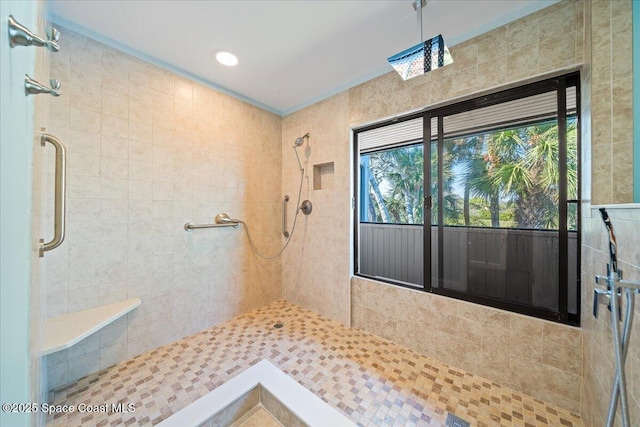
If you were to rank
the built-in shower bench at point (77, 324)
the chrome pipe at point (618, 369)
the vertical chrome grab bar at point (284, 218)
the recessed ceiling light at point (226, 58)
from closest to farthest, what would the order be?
the chrome pipe at point (618, 369)
the built-in shower bench at point (77, 324)
the recessed ceiling light at point (226, 58)
the vertical chrome grab bar at point (284, 218)

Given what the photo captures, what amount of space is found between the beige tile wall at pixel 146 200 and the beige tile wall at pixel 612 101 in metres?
2.50

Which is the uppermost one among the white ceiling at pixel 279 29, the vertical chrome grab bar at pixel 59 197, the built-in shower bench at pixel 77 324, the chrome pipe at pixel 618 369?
the white ceiling at pixel 279 29

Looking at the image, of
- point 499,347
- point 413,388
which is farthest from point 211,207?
point 499,347

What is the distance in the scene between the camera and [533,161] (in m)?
1.45

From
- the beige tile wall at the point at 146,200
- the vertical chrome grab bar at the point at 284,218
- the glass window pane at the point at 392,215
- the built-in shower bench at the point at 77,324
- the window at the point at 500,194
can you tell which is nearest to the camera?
the built-in shower bench at the point at 77,324

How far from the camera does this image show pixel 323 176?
99.7 inches

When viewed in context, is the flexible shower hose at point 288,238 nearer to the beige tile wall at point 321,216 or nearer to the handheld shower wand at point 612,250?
the beige tile wall at point 321,216

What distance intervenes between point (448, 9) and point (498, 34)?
38cm

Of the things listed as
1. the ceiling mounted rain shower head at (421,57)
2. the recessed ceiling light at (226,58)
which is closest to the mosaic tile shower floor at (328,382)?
the ceiling mounted rain shower head at (421,57)

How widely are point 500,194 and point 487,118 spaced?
543 millimetres

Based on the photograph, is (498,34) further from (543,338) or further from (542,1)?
(543,338)

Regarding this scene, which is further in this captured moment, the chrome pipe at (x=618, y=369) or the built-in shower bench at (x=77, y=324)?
the built-in shower bench at (x=77, y=324)

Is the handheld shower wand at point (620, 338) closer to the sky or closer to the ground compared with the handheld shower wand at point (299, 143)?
closer to the ground

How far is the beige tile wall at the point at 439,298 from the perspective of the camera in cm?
128
